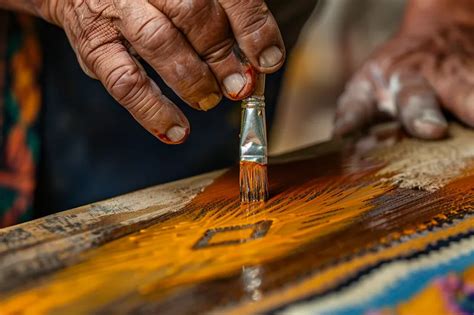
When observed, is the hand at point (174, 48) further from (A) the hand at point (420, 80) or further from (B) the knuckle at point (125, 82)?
(A) the hand at point (420, 80)

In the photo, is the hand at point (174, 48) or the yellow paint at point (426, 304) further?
the hand at point (174, 48)

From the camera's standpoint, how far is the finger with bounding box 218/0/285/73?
0.93 m

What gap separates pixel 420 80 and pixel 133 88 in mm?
780

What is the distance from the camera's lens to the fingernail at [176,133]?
1043 millimetres

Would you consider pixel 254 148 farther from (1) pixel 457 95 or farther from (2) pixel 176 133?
(1) pixel 457 95

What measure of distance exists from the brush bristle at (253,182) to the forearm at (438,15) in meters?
0.87

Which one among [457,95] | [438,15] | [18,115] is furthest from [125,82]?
[438,15]

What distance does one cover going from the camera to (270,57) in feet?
3.16

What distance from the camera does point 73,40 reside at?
1.08 m

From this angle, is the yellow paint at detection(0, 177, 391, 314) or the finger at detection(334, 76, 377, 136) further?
the finger at detection(334, 76, 377, 136)

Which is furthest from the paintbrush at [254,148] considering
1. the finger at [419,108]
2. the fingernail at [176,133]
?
the finger at [419,108]

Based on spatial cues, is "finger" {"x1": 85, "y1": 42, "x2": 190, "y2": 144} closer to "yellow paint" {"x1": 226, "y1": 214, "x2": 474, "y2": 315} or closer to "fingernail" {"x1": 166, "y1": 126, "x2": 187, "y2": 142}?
"fingernail" {"x1": 166, "y1": 126, "x2": 187, "y2": 142}

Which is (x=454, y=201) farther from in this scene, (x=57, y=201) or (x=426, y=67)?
(x=57, y=201)

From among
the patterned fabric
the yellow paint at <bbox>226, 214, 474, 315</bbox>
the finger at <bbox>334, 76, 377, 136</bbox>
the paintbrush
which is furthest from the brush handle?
the patterned fabric
